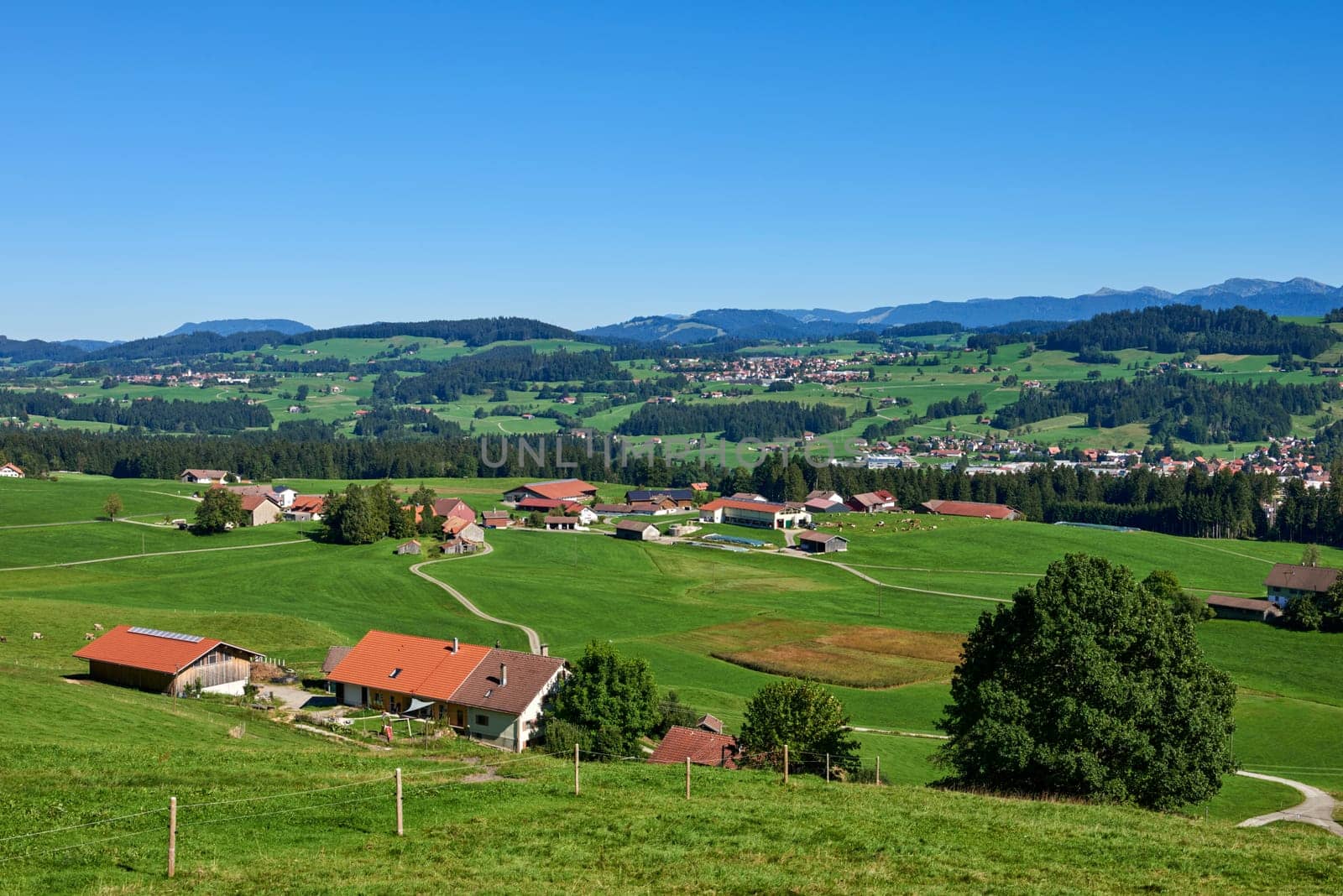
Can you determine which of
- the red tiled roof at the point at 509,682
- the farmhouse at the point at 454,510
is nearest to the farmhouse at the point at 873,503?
the farmhouse at the point at 454,510

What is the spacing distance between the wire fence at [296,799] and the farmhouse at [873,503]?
13003 centimetres

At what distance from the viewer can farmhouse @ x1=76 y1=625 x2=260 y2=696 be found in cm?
5072

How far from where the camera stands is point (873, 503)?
160 meters

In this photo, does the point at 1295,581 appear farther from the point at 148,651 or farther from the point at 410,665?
the point at 148,651

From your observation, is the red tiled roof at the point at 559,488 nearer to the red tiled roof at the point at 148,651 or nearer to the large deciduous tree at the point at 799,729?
the red tiled roof at the point at 148,651

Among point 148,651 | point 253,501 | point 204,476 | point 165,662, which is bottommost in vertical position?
point 204,476

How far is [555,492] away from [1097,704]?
13253 cm

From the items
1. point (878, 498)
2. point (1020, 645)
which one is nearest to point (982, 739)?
point (1020, 645)

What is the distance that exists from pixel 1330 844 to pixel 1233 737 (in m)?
36.7

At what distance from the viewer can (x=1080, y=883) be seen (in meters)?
18.5

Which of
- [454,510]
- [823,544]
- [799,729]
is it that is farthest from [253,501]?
[799,729]

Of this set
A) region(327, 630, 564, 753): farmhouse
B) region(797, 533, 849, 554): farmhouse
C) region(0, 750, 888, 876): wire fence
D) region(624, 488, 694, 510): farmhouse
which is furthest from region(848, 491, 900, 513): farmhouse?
region(0, 750, 888, 876): wire fence

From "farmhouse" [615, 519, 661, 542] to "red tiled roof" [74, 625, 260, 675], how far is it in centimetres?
7938

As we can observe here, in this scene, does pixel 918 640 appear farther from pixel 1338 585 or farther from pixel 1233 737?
pixel 1338 585
